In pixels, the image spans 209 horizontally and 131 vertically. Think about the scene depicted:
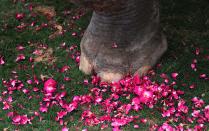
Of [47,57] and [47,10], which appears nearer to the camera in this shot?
[47,57]

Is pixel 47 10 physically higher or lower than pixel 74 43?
higher

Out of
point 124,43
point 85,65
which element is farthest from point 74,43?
point 124,43

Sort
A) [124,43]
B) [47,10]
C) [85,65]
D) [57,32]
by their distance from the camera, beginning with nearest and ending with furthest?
1. [124,43]
2. [85,65]
3. [57,32]
4. [47,10]

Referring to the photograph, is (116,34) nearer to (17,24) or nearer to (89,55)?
(89,55)

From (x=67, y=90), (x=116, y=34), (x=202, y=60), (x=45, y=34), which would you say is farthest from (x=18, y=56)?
(x=202, y=60)

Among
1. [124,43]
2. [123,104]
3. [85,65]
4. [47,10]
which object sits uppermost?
[124,43]

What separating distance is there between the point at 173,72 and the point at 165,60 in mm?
260

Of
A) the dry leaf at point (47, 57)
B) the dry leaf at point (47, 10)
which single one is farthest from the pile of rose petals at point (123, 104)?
the dry leaf at point (47, 10)

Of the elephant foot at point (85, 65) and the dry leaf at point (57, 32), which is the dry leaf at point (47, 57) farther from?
the elephant foot at point (85, 65)

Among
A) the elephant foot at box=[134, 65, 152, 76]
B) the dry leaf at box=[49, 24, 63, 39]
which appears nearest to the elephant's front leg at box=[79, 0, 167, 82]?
the elephant foot at box=[134, 65, 152, 76]

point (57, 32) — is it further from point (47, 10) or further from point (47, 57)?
point (47, 10)

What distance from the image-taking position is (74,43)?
562cm

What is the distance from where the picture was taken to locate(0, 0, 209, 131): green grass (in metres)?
4.59

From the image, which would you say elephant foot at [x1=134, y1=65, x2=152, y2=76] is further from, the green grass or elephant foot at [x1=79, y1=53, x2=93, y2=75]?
elephant foot at [x1=79, y1=53, x2=93, y2=75]
